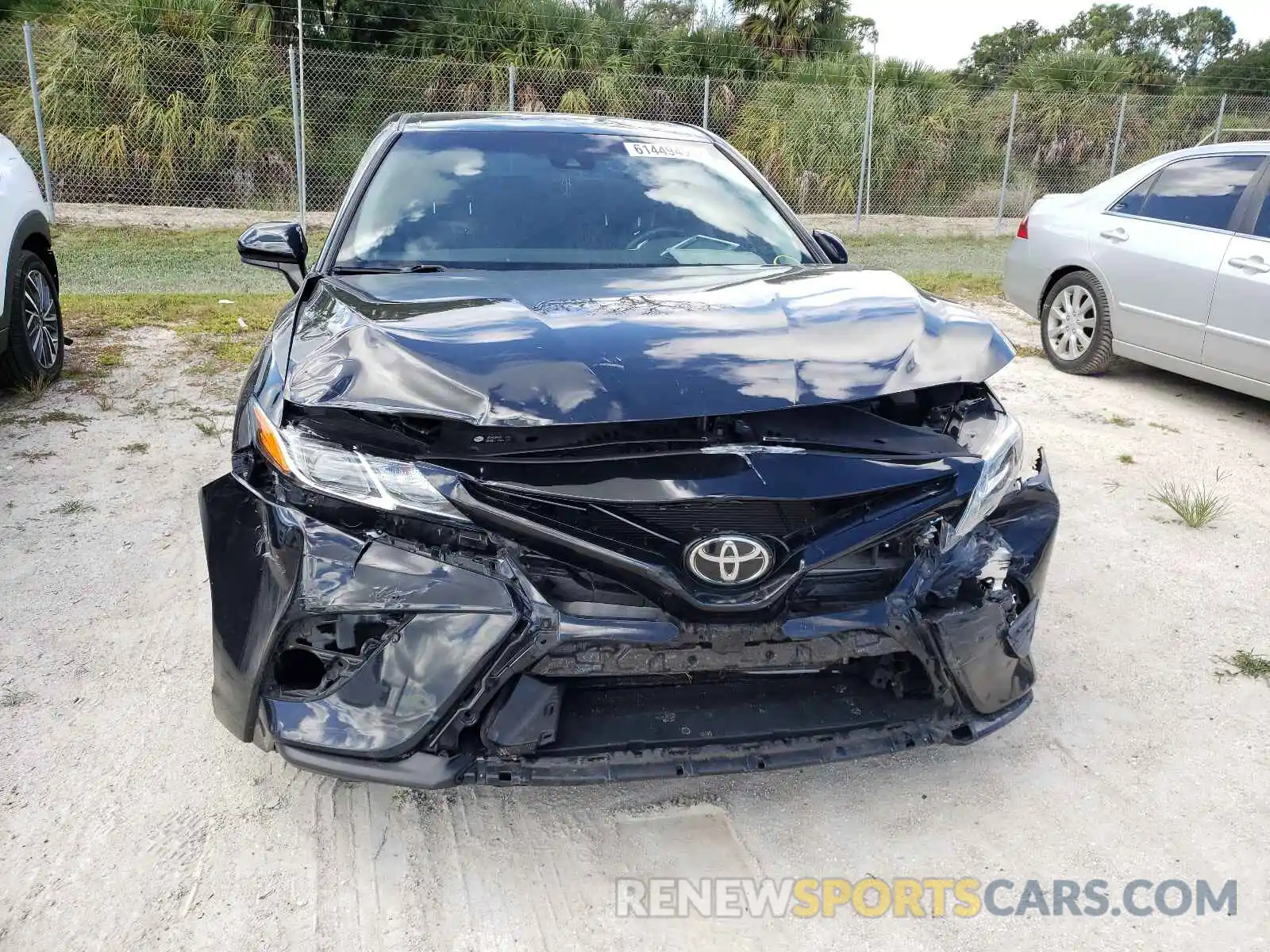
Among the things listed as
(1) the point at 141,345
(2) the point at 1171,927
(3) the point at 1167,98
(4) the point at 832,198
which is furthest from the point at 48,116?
(3) the point at 1167,98

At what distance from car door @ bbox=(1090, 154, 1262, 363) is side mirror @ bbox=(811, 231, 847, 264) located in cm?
309

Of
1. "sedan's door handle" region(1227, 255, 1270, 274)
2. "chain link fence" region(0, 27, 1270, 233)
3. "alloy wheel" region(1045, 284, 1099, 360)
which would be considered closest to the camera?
"sedan's door handle" region(1227, 255, 1270, 274)

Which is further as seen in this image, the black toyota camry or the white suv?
the white suv

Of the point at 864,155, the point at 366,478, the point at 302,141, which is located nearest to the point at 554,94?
the point at 302,141

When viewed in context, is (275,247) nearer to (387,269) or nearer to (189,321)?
(387,269)

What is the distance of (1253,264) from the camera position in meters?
5.23

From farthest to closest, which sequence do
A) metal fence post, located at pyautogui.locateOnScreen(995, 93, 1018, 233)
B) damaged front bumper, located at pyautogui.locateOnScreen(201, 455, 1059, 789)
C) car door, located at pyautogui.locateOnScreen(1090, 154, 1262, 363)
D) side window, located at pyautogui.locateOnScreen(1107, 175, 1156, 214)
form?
metal fence post, located at pyautogui.locateOnScreen(995, 93, 1018, 233)
side window, located at pyautogui.locateOnScreen(1107, 175, 1156, 214)
car door, located at pyautogui.locateOnScreen(1090, 154, 1262, 363)
damaged front bumper, located at pyautogui.locateOnScreen(201, 455, 1059, 789)

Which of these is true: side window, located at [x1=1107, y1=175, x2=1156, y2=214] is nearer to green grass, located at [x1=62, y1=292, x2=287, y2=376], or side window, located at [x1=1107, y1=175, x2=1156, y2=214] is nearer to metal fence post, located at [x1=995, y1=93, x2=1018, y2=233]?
green grass, located at [x1=62, y1=292, x2=287, y2=376]

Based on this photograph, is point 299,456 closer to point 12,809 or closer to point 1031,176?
point 12,809

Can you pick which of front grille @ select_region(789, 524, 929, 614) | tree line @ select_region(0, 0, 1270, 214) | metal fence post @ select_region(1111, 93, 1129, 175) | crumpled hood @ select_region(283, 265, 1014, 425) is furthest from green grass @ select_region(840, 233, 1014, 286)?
front grille @ select_region(789, 524, 929, 614)

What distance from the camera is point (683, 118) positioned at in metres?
14.3

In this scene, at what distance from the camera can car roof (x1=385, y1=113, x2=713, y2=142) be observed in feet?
11.9

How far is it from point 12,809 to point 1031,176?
16755mm

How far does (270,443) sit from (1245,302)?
5155 millimetres
